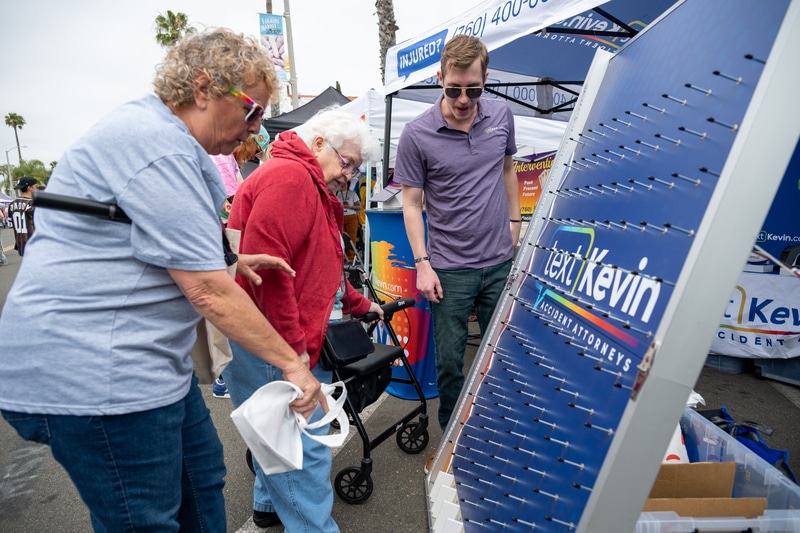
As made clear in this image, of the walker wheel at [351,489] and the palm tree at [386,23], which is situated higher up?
the palm tree at [386,23]

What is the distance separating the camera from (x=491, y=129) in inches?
98.0

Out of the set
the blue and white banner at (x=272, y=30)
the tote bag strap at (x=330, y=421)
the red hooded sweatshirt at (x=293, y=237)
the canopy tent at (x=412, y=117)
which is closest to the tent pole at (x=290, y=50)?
the blue and white banner at (x=272, y=30)

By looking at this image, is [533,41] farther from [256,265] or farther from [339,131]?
[256,265]

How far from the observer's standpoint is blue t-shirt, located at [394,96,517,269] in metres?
2.44

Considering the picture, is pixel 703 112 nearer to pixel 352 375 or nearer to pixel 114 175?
pixel 114 175

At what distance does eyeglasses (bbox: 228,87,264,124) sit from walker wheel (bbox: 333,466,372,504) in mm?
1823

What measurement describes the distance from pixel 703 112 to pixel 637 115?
0.33 meters

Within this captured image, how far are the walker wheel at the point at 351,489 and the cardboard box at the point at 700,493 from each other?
1362 mm

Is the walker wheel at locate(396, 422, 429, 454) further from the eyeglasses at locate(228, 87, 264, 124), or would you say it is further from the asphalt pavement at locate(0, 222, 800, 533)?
the eyeglasses at locate(228, 87, 264, 124)

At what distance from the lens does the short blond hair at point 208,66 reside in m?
1.16

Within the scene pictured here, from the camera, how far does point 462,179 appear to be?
2.45 metres

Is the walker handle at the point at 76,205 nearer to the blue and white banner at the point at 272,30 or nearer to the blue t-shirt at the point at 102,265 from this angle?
the blue t-shirt at the point at 102,265

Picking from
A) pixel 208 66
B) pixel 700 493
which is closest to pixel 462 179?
pixel 208 66

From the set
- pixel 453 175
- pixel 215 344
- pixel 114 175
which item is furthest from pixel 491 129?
pixel 114 175
